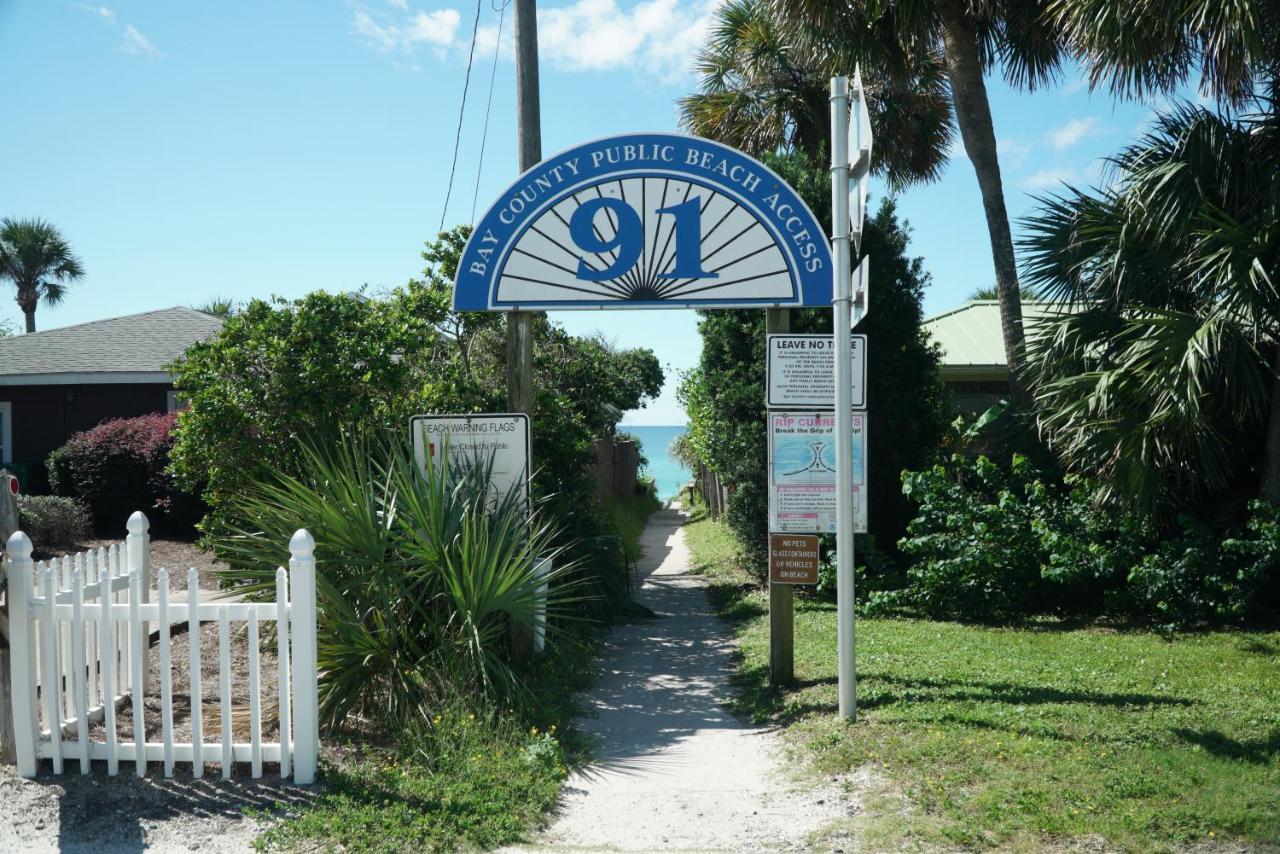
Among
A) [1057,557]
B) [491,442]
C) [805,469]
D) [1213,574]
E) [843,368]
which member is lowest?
[1213,574]

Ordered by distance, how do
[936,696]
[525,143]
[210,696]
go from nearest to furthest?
[936,696] < [210,696] < [525,143]

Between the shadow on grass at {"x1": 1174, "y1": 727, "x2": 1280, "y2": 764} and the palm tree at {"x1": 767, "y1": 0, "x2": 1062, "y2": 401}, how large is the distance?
6758mm

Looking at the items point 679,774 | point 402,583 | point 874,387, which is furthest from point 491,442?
point 874,387

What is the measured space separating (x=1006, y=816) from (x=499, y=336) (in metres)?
9.35

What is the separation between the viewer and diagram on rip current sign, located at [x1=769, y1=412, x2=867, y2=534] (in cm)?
759

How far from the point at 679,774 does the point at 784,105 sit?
13528 mm

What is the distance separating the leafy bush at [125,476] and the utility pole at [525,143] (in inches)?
386

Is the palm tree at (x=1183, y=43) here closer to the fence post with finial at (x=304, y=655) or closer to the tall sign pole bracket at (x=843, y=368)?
the tall sign pole bracket at (x=843, y=368)

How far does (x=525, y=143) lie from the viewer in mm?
8820

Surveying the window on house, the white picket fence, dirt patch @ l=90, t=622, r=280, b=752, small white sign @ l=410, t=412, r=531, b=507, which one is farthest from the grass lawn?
the window on house

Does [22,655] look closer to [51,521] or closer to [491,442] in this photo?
[491,442]

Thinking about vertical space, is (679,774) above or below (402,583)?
below

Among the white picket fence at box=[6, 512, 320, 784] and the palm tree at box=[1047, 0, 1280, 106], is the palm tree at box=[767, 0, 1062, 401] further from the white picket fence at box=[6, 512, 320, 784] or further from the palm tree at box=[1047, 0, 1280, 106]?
the white picket fence at box=[6, 512, 320, 784]

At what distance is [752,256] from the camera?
8.12 meters
